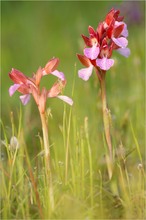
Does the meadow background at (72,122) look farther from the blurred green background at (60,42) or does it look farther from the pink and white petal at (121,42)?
the pink and white petal at (121,42)

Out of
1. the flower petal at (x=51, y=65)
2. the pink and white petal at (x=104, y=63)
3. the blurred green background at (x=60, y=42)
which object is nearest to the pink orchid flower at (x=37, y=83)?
the flower petal at (x=51, y=65)

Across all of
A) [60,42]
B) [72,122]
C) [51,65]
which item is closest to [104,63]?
[51,65]

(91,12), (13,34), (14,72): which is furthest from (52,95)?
(91,12)

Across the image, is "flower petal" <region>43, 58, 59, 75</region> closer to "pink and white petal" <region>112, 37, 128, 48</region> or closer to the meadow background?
the meadow background

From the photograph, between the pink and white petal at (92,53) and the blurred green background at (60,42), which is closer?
the pink and white petal at (92,53)

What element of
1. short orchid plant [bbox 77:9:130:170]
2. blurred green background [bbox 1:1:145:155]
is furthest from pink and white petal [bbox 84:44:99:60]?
blurred green background [bbox 1:1:145:155]

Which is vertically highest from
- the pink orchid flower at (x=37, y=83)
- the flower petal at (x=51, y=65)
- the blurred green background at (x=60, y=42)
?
the blurred green background at (x=60, y=42)

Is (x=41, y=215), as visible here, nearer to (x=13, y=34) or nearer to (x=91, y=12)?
(x=13, y=34)
